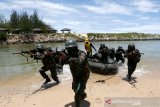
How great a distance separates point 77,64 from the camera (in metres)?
8.27

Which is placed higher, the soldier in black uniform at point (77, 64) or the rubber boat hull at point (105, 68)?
the soldier in black uniform at point (77, 64)

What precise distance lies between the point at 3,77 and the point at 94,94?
29.3 feet

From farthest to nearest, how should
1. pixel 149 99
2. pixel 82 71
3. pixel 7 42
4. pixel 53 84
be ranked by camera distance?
pixel 7 42
pixel 53 84
pixel 149 99
pixel 82 71

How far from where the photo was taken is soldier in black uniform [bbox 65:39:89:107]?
8.07m

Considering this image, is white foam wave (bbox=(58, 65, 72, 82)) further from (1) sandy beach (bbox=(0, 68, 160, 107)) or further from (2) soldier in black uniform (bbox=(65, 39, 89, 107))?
(2) soldier in black uniform (bbox=(65, 39, 89, 107))

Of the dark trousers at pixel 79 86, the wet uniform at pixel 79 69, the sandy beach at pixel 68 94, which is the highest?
the wet uniform at pixel 79 69

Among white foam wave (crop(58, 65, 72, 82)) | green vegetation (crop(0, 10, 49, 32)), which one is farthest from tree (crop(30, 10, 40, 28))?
white foam wave (crop(58, 65, 72, 82))

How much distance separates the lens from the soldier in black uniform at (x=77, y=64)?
807cm

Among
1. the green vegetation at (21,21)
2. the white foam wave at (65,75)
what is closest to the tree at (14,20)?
the green vegetation at (21,21)

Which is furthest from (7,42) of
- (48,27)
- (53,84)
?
(53,84)

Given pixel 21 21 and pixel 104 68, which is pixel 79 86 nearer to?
pixel 104 68

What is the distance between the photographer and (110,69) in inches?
625

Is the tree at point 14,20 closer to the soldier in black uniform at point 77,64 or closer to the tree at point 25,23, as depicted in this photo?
the tree at point 25,23

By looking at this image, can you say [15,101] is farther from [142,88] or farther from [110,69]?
[110,69]
